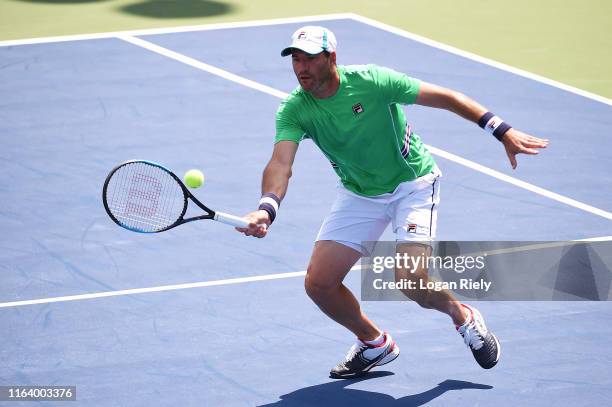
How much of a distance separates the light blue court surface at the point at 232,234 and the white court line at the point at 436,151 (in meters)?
0.07

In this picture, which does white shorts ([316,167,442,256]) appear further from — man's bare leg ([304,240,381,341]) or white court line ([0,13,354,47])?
white court line ([0,13,354,47])

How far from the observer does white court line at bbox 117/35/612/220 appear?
10.9 meters

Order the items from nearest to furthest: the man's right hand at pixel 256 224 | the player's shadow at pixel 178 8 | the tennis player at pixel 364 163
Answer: the man's right hand at pixel 256 224 < the tennis player at pixel 364 163 < the player's shadow at pixel 178 8

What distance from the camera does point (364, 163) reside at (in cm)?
765

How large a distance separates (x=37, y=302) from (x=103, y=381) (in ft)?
4.54

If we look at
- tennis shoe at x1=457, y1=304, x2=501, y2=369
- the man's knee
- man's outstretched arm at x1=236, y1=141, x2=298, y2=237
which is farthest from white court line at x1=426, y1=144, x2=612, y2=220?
man's outstretched arm at x1=236, y1=141, x2=298, y2=237

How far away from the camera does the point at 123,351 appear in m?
8.34

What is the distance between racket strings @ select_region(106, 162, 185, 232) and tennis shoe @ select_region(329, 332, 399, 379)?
144 cm

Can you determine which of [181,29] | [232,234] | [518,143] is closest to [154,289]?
[232,234]

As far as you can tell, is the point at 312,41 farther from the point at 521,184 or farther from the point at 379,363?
the point at 521,184

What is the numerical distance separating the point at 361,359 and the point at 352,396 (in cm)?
29

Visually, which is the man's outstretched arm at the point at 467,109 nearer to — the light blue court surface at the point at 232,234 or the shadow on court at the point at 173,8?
the light blue court surface at the point at 232,234

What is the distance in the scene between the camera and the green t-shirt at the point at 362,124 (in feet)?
24.6

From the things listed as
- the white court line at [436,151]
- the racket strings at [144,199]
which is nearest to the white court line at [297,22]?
the white court line at [436,151]
